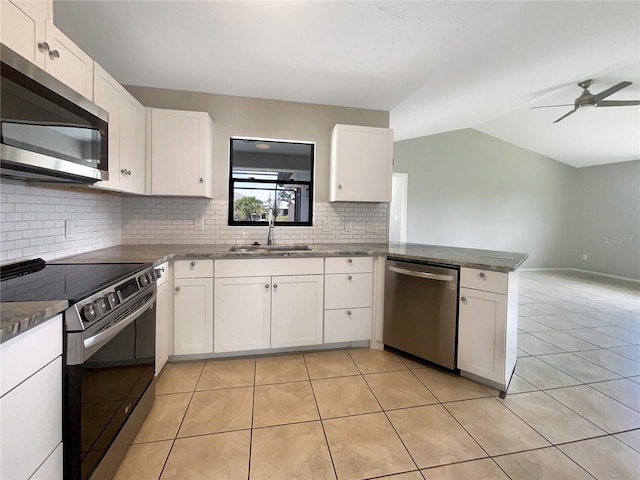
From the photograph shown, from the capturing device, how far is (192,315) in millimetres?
2271

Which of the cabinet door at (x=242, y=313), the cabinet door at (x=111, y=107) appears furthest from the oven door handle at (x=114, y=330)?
the cabinet door at (x=111, y=107)

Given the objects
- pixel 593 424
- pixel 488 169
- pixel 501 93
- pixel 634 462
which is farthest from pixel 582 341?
pixel 488 169

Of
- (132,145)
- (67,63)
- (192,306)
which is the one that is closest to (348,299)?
(192,306)

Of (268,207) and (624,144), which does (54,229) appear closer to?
(268,207)

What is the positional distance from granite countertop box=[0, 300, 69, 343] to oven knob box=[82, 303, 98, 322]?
66 millimetres

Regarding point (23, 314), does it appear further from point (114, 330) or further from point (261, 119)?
point (261, 119)

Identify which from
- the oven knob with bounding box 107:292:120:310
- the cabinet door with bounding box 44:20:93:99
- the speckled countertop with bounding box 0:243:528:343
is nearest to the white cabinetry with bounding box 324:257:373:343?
the speckled countertop with bounding box 0:243:528:343

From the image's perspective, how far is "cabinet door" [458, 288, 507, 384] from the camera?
1.97 meters

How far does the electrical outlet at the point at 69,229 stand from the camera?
1.96 metres

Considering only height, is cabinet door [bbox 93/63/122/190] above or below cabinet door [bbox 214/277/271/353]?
above

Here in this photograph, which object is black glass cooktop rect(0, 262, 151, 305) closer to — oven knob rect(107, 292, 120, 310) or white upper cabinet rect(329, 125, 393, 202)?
oven knob rect(107, 292, 120, 310)

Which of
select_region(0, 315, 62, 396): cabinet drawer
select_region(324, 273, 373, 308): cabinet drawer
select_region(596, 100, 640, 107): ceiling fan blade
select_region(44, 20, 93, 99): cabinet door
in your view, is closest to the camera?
select_region(0, 315, 62, 396): cabinet drawer

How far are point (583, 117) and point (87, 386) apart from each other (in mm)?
6834

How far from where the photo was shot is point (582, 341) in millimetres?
2934
